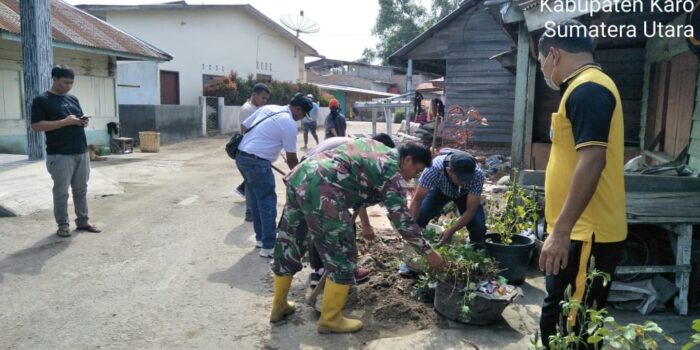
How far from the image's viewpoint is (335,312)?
139 inches

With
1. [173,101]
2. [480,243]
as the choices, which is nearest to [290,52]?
[173,101]

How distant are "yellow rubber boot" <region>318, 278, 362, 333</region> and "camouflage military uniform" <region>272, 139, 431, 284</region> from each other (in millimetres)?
73

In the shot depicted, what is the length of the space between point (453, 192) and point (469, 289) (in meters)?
1.24

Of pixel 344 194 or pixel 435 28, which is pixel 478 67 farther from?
pixel 344 194

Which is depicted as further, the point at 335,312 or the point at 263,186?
the point at 263,186

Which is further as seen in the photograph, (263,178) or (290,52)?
(290,52)

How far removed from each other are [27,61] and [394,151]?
806 cm

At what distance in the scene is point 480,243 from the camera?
460cm

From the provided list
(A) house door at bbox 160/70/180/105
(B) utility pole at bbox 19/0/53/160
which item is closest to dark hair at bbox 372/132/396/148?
(B) utility pole at bbox 19/0/53/160

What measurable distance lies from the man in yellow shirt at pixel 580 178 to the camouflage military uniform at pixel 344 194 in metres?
0.96

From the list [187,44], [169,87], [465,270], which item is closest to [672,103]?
[465,270]

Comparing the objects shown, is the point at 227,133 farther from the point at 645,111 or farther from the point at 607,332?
the point at 607,332

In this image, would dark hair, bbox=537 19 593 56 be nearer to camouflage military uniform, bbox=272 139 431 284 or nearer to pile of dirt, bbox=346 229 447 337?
camouflage military uniform, bbox=272 139 431 284

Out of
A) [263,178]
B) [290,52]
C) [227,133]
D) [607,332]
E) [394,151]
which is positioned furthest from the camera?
[290,52]
